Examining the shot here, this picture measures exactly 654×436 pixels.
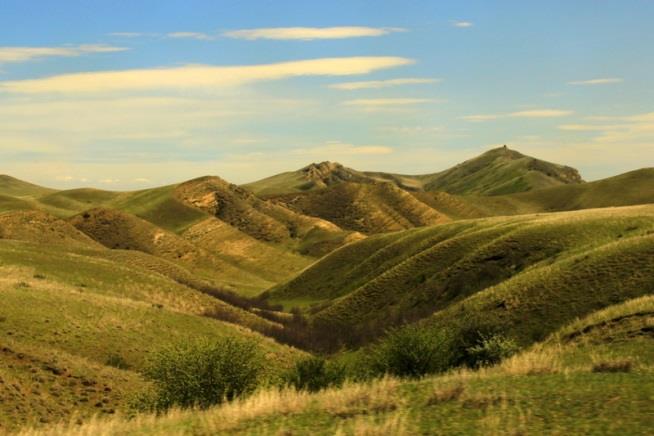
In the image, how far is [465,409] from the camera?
45.5 ft

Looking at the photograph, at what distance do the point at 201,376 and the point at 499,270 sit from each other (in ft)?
145

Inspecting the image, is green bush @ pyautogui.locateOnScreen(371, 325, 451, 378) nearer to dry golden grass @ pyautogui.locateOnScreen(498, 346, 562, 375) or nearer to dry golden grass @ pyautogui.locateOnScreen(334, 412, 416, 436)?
dry golden grass @ pyautogui.locateOnScreen(498, 346, 562, 375)

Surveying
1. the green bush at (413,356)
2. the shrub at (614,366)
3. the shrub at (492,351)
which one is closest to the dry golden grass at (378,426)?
the shrub at (614,366)

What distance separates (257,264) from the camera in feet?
501

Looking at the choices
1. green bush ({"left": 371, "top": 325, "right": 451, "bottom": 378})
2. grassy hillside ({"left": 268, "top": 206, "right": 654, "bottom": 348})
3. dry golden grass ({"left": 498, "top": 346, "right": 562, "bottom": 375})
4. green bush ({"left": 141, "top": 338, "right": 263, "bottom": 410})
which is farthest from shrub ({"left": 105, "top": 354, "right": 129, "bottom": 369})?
dry golden grass ({"left": 498, "top": 346, "right": 562, "bottom": 375})

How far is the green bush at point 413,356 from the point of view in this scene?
2867cm

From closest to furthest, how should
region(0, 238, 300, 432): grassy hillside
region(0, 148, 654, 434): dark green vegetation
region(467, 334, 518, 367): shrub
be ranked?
region(0, 148, 654, 434): dark green vegetation < region(0, 238, 300, 432): grassy hillside < region(467, 334, 518, 367): shrub

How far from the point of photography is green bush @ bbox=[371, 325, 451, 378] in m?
28.7

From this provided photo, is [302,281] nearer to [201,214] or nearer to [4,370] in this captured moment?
[201,214]

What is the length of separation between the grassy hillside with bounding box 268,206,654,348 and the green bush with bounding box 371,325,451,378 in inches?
330

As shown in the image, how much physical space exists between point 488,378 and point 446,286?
49166 millimetres

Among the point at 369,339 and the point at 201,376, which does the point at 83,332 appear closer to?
the point at 201,376

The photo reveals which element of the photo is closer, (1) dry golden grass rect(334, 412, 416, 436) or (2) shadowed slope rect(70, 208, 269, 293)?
(1) dry golden grass rect(334, 412, 416, 436)

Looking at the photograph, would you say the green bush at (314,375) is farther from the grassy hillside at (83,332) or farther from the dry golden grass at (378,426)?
the dry golden grass at (378,426)
